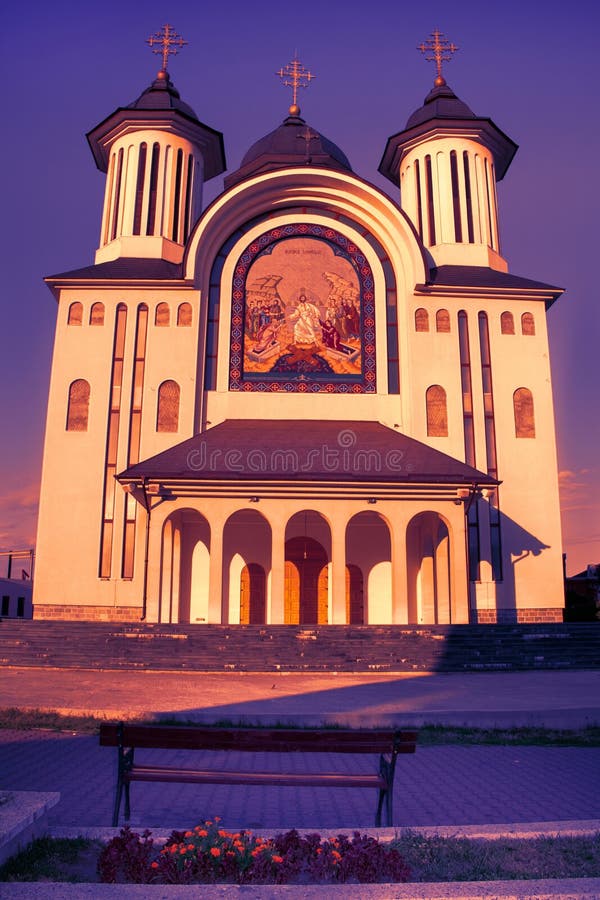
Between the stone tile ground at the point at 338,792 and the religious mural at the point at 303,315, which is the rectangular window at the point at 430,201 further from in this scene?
the stone tile ground at the point at 338,792

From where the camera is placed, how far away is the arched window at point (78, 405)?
72.5 feet

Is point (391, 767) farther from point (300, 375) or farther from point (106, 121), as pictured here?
point (106, 121)

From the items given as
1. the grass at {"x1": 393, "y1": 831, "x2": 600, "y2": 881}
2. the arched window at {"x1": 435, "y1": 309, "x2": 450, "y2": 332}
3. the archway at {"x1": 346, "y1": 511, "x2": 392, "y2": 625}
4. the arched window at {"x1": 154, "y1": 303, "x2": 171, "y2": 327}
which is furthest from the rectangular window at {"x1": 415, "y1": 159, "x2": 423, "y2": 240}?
the grass at {"x1": 393, "y1": 831, "x2": 600, "y2": 881}

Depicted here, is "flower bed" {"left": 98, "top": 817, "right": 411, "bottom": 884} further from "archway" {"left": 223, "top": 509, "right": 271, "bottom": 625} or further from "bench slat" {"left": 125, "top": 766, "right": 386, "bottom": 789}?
"archway" {"left": 223, "top": 509, "right": 271, "bottom": 625}

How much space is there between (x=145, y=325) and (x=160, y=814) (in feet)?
62.4

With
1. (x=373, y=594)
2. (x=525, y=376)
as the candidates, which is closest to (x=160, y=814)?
(x=373, y=594)

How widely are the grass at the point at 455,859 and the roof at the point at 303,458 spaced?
1424cm

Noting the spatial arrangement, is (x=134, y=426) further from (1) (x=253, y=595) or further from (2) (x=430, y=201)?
(2) (x=430, y=201)

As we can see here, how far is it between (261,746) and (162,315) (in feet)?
63.9

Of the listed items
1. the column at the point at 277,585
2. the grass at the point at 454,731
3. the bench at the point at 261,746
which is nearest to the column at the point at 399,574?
the column at the point at 277,585

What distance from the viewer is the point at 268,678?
1442 centimetres

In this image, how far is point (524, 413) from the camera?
75.0 ft

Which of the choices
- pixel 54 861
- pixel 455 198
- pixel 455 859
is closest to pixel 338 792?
pixel 455 859

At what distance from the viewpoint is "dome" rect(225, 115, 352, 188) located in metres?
28.1
